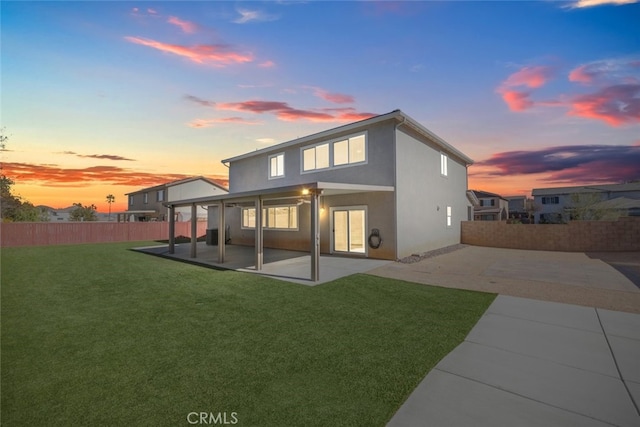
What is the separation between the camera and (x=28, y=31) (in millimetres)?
8695

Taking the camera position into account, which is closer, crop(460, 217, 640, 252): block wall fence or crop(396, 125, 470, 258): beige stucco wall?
crop(396, 125, 470, 258): beige stucco wall

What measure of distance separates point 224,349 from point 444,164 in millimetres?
16153

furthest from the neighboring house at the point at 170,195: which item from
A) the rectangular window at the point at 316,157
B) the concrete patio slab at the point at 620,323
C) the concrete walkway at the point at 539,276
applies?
the concrete patio slab at the point at 620,323

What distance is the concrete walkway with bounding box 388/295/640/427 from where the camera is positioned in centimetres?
257

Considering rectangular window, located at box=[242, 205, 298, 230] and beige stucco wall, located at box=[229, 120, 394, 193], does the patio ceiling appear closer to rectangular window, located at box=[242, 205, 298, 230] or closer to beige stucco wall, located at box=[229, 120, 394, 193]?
beige stucco wall, located at box=[229, 120, 394, 193]

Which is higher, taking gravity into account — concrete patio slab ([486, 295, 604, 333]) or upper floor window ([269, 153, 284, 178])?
upper floor window ([269, 153, 284, 178])

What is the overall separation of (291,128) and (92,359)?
14.6m

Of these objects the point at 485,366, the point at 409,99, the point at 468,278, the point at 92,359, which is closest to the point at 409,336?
the point at 485,366

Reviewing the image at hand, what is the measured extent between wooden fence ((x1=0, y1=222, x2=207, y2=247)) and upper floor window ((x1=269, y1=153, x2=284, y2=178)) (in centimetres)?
1239

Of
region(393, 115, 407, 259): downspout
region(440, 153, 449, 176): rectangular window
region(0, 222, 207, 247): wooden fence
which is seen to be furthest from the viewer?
region(0, 222, 207, 247): wooden fence

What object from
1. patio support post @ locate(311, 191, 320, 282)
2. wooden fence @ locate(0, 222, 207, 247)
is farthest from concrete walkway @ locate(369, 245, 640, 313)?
wooden fence @ locate(0, 222, 207, 247)

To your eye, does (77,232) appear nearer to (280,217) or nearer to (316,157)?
(280,217)

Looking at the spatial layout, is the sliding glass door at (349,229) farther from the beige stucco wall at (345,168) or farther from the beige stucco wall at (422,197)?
the beige stucco wall at (422,197)

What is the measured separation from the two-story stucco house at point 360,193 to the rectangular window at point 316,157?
51 millimetres
